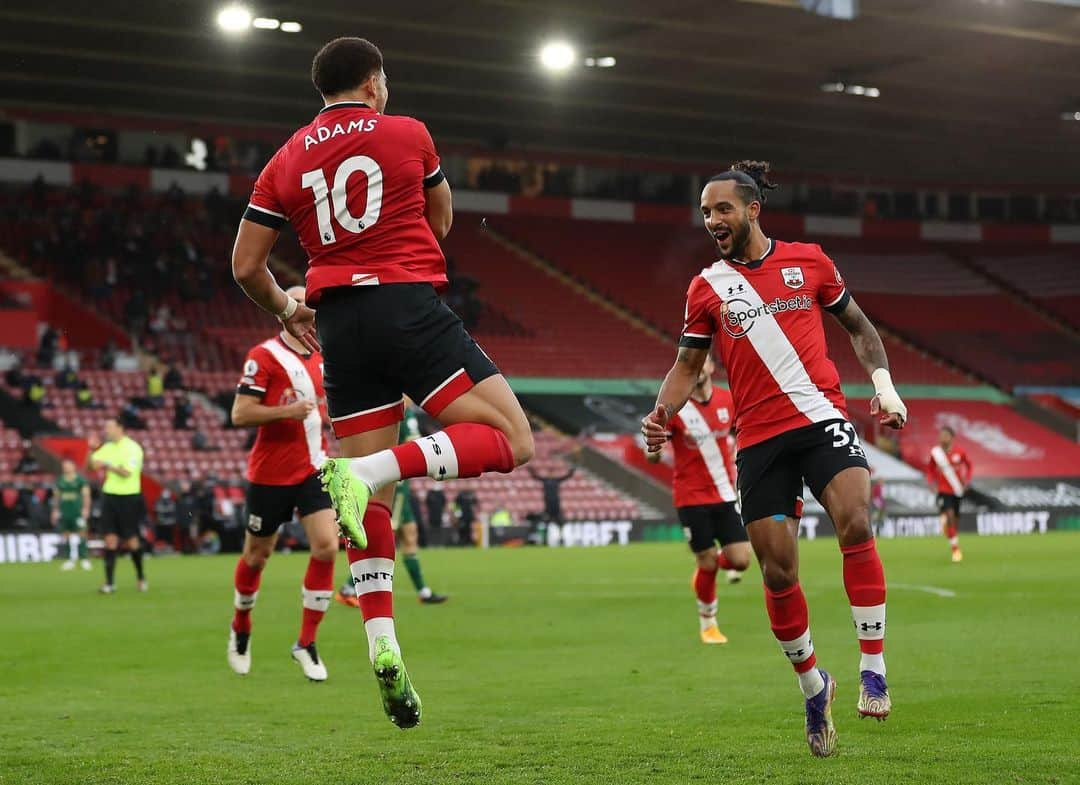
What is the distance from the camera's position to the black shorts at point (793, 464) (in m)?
7.47

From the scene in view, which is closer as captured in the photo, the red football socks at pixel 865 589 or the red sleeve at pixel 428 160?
the red sleeve at pixel 428 160

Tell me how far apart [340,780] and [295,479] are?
15.5 ft

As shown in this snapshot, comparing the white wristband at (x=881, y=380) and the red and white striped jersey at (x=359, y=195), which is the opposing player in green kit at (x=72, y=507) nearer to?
the white wristband at (x=881, y=380)

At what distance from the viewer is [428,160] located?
6.09 meters

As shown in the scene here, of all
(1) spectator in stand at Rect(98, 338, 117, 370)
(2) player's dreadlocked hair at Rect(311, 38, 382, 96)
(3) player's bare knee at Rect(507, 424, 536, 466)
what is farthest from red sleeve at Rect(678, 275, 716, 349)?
(1) spectator in stand at Rect(98, 338, 117, 370)

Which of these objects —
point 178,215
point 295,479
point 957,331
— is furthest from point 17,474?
point 957,331

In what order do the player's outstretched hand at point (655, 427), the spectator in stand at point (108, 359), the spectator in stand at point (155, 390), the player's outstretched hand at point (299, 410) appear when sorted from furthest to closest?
the spectator in stand at point (108, 359) → the spectator in stand at point (155, 390) → the player's outstretched hand at point (299, 410) → the player's outstretched hand at point (655, 427)

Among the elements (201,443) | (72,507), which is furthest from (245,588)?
(201,443)

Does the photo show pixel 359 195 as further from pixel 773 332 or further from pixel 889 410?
pixel 889 410

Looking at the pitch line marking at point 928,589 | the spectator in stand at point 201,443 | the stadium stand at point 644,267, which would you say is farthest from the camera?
the stadium stand at point 644,267

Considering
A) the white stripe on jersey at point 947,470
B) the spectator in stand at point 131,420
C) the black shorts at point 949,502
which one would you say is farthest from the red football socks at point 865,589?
the spectator in stand at point 131,420

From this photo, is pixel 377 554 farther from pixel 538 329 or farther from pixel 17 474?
pixel 538 329

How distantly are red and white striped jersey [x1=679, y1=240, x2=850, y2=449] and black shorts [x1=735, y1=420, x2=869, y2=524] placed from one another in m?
0.05

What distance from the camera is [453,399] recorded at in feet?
19.5
